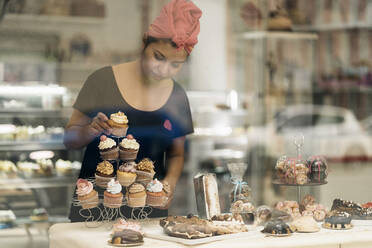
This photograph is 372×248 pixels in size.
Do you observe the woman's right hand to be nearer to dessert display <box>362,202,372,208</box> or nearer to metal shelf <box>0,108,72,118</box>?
metal shelf <box>0,108,72,118</box>

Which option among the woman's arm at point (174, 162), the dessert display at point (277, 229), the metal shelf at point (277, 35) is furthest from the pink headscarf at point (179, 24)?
the metal shelf at point (277, 35)

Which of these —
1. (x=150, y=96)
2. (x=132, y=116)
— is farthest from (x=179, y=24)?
(x=132, y=116)

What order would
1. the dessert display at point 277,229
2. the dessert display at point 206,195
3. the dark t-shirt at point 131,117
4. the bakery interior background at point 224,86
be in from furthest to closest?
the bakery interior background at point 224,86, the dark t-shirt at point 131,117, the dessert display at point 206,195, the dessert display at point 277,229

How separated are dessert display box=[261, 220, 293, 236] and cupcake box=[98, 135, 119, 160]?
75 cm

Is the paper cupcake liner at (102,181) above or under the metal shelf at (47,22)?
under

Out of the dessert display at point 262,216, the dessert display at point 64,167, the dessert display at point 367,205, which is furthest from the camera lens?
the dessert display at point 64,167

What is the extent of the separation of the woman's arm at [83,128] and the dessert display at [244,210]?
703mm

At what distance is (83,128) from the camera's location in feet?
11.6

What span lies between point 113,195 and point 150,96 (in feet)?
2.84

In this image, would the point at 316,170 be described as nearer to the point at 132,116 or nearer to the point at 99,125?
the point at 132,116

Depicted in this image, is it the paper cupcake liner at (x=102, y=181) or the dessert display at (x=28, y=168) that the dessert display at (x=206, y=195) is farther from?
the dessert display at (x=28, y=168)

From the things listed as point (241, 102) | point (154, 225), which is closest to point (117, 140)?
point (154, 225)

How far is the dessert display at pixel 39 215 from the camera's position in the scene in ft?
14.5

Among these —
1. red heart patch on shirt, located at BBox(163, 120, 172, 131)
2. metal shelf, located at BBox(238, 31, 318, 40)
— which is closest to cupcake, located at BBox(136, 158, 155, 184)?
red heart patch on shirt, located at BBox(163, 120, 172, 131)
